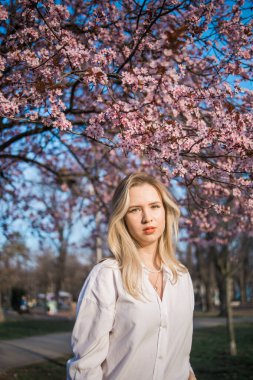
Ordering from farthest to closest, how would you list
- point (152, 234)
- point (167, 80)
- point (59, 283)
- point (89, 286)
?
point (59, 283)
point (167, 80)
point (152, 234)
point (89, 286)

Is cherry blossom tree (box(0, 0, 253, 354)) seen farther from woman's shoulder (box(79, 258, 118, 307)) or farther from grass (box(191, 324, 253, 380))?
grass (box(191, 324, 253, 380))

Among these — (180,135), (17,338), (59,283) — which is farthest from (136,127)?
(59,283)

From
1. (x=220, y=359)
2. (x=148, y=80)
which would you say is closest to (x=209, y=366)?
(x=220, y=359)

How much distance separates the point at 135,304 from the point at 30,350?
9.24 m

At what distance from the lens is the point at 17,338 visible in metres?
13.0

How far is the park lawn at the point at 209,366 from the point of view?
760cm

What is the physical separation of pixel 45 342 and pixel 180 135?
9640 mm

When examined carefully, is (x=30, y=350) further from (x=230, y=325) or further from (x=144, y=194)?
(x=144, y=194)

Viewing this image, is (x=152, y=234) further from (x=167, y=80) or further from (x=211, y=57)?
(x=211, y=57)

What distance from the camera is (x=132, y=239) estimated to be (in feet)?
8.30

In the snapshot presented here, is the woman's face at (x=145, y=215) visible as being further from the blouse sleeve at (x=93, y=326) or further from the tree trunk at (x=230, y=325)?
the tree trunk at (x=230, y=325)

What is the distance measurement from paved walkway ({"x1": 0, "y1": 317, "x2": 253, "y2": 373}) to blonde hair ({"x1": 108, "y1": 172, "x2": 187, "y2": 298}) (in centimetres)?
643

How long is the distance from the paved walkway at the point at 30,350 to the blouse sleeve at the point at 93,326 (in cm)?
648

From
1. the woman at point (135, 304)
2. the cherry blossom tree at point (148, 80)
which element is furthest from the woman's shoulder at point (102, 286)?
the cherry blossom tree at point (148, 80)
